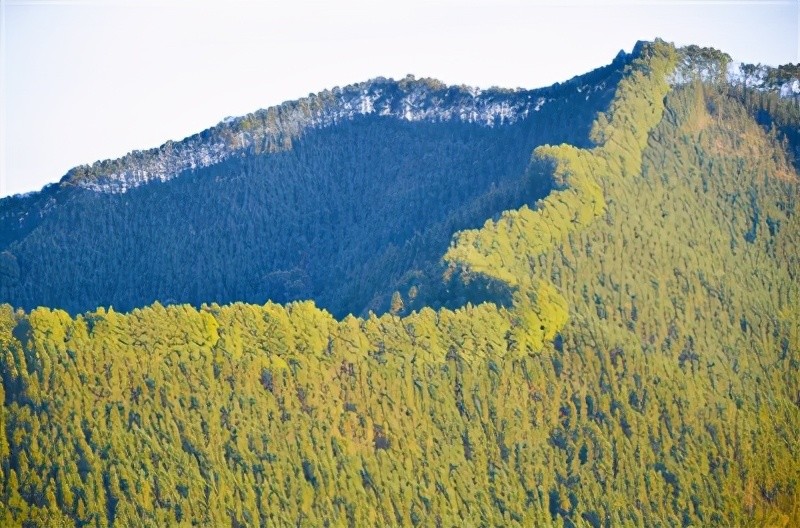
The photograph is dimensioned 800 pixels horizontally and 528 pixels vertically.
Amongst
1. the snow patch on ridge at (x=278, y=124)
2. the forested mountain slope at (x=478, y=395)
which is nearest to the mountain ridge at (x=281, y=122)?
the snow patch on ridge at (x=278, y=124)

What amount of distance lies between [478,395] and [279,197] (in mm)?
69562

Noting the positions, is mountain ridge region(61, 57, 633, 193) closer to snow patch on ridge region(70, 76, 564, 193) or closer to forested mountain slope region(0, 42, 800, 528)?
snow patch on ridge region(70, 76, 564, 193)

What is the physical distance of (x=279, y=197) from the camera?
626 feet

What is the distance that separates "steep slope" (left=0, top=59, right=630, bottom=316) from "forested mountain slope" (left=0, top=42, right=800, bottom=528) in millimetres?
27324

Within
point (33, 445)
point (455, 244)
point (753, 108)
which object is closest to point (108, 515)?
point (33, 445)

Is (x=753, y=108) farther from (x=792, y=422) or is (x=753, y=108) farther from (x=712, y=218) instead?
(x=792, y=422)

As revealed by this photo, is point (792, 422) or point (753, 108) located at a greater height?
point (753, 108)

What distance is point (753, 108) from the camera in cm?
16500

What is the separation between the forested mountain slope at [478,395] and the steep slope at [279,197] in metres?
27.3

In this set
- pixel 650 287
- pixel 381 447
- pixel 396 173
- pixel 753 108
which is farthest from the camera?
pixel 396 173

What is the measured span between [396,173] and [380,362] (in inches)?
2515

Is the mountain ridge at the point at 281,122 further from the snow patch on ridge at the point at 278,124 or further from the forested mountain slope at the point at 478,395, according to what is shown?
the forested mountain slope at the point at 478,395

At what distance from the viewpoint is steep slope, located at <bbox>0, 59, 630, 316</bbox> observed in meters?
176

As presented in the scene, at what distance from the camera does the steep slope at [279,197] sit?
577 ft
